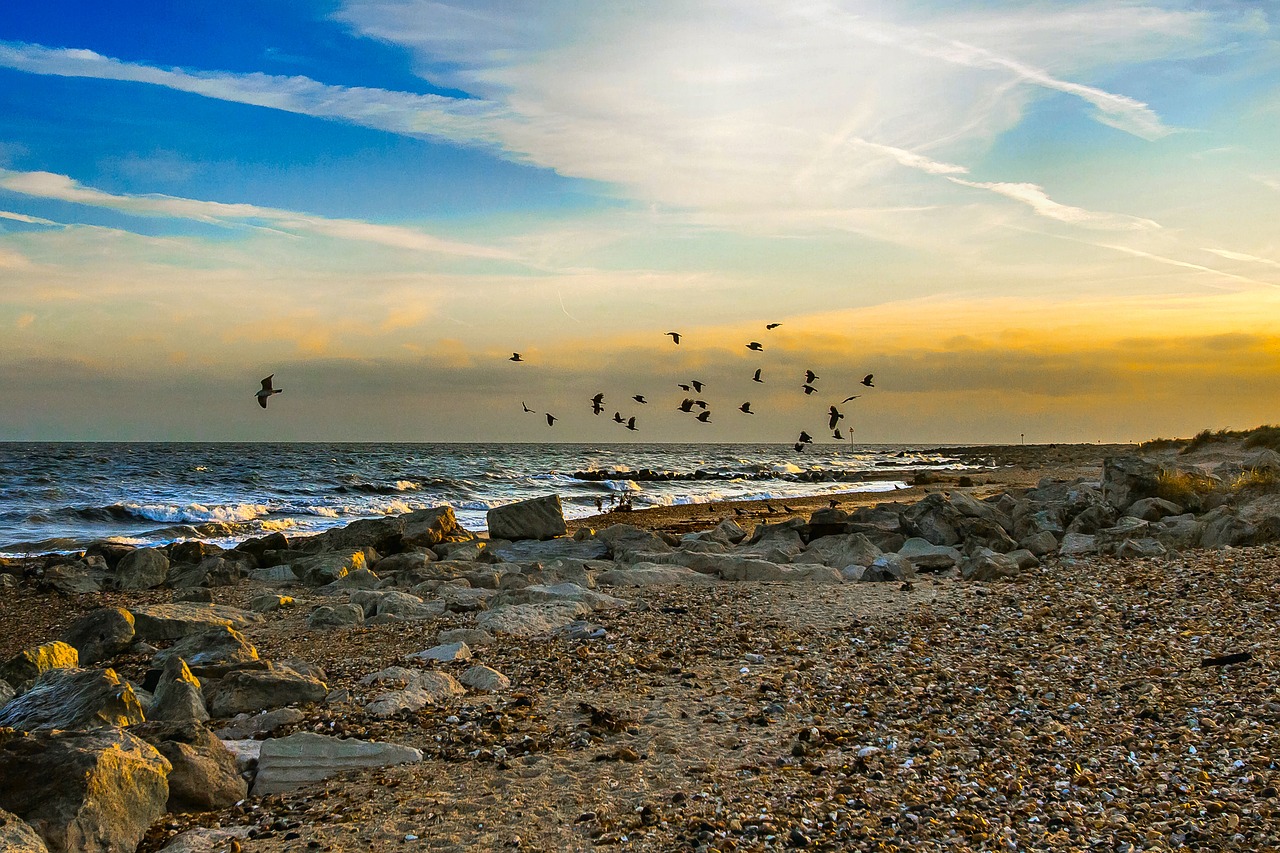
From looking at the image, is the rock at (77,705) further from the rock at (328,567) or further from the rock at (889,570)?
the rock at (889,570)

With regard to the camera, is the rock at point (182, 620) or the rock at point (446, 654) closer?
the rock at point (446, 654)

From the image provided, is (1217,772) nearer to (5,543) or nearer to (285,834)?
(285,834)

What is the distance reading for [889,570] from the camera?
Result: 12758mm

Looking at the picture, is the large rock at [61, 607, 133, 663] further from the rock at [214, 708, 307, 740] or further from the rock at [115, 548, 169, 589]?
the rock at [115, 548, 169, 589]

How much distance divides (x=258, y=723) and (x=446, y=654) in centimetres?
206

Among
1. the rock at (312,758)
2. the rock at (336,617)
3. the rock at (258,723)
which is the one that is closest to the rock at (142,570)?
the rock at (336,617)

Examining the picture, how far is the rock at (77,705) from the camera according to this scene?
648 centimetres

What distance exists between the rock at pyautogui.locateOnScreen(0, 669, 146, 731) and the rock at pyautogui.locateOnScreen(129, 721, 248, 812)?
71 cm

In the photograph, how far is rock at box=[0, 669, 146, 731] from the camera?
648cm

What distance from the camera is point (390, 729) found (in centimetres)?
670

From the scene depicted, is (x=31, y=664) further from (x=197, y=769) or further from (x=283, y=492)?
(x=283, y=492)

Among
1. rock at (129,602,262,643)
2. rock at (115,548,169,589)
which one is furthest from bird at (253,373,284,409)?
rock at (115,548,169,589)

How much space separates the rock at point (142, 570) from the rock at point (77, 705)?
976cm

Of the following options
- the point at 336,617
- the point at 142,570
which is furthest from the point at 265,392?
the point at 142,570
